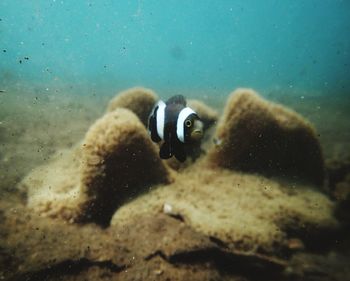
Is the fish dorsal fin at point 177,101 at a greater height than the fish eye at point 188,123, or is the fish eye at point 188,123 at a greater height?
the fish dorsal fin at point 177,101

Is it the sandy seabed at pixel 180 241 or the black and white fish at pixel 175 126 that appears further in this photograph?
the sandy seabed at pixel 180 241

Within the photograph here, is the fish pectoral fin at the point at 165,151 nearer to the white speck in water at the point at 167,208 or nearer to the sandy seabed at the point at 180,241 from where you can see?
the sandy seabed at the point at 180,241

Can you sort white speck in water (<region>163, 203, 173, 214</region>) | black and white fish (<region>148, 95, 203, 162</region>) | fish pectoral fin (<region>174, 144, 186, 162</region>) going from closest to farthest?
black and white fish (<region>148, 95, 203, 162</region>) → fish pectoral fin (<region>174, 144, 186, 162</region>) → white speck in water (<region>163, 203, 173, 214</region>)

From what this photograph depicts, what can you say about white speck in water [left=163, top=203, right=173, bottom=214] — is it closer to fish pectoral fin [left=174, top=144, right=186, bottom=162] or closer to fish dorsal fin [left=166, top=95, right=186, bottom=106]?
fish pectoral fin [left=174, top=144, right=186, bottom=162]

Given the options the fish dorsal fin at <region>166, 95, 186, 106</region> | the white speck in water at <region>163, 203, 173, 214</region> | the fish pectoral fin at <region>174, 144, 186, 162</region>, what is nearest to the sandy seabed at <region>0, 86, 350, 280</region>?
the white speck in water at <region>163, 203, 173, 214</region>

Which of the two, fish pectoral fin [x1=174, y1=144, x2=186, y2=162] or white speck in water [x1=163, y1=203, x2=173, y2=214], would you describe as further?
white speck in water [x1=163, y1=203, x2=173, y2=214]

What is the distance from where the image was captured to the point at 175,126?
207cm

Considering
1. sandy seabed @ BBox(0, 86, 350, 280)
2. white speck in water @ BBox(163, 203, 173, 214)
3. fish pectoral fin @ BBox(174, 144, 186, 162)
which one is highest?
fish pectoral fin @ BBox(174, 144, 186, 162)

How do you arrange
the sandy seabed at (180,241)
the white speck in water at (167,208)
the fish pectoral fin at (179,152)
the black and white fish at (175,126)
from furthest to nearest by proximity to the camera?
1. the white speck in water at (167,208)
2. the sandy seabed at (180,241)
3. the fish pectoral fin at (179,152)
4. the black and white fish at (175,126)

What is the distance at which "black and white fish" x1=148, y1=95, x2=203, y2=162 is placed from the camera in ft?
6.70

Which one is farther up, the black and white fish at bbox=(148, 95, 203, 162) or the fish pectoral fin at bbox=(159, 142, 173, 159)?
the black and white fish at bbox=(148, 95, 203, 162)

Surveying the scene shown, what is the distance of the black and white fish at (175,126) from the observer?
2.04 metres

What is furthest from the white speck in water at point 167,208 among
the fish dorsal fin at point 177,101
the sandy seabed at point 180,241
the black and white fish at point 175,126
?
the fish dorsal fin at point 177,101

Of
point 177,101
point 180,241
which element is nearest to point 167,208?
point 180,241
